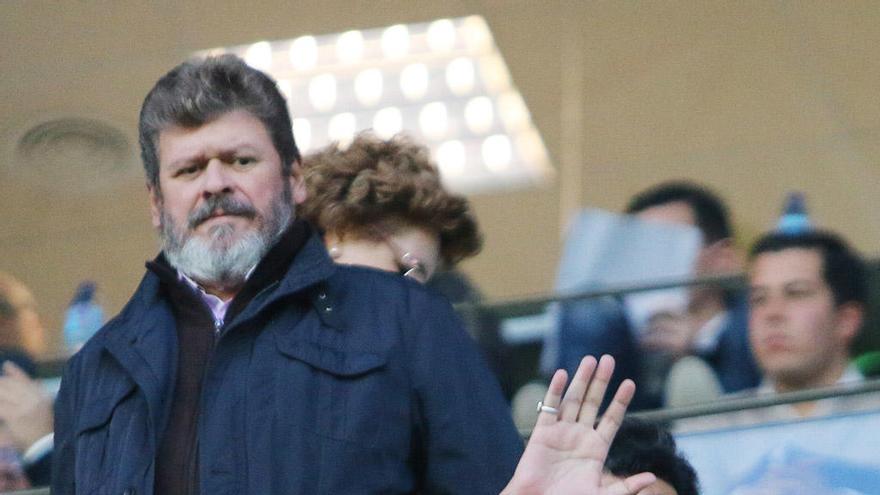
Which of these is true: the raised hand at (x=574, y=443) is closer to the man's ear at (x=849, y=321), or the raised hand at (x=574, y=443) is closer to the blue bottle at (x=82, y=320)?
the man's ear at (x=849, y=321)

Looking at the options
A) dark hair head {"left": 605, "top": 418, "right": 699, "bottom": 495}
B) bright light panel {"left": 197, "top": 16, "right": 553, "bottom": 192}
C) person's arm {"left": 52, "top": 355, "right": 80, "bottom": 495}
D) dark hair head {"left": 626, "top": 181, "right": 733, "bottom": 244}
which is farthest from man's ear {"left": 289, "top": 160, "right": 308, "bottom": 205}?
bright light panel {"left": 197, "top": 16, "right": 553, "bottom": 192}

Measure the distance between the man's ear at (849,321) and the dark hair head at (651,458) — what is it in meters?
0.93

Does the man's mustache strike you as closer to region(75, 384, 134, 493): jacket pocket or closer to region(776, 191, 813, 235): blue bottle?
region(75, 384, 134, 493): jacket pocket

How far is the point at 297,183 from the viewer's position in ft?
9.33

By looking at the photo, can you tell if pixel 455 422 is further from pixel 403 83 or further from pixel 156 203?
pixel 403 83

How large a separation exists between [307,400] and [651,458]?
1.11 meters

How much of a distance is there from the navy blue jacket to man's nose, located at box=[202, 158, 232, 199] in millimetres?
140

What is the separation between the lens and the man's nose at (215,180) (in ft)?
8.86

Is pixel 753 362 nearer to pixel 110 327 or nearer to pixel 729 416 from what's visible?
pixel 729 416

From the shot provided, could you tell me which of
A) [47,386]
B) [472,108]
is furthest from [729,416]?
[472,108]

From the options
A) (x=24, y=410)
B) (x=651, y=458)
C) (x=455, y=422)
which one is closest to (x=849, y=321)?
(x=651, y=458)

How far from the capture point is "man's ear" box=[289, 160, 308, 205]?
2.82 metres

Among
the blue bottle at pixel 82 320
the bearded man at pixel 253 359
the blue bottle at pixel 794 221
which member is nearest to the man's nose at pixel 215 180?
the bearded man at pixel 253 359

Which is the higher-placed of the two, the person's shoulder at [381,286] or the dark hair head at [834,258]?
the person's shoulder at [381,286]
